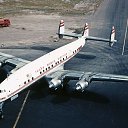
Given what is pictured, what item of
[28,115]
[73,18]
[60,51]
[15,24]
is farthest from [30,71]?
[73,18]

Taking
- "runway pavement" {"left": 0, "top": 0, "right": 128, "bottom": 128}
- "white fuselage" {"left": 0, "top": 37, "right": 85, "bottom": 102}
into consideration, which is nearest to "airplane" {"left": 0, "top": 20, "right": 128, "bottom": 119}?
"white fuselage" {"left": 0, "top": 37, "right": 85, "bottom": 102}

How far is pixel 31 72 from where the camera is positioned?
171 feet

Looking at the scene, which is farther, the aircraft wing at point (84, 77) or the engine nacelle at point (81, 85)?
the aircraft wing at point (84, 77)

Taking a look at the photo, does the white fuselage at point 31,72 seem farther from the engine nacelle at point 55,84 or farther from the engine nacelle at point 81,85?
the engine nacelle at point 81,85

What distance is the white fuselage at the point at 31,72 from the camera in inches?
1865

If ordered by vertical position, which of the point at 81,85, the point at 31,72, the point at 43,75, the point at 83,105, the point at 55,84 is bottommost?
the point at 83,105

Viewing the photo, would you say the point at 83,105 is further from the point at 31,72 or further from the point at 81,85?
the point at 31,72

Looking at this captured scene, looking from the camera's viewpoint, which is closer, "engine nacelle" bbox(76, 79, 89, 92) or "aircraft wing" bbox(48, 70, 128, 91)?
"engine nacelle" bbox(76, 79, 89, 92)

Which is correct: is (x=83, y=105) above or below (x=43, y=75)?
below

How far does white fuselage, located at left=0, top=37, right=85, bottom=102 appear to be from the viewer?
47.4m

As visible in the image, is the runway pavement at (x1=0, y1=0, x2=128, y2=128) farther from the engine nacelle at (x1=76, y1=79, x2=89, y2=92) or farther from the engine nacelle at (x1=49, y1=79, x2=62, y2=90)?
the engine nacelle at (x1=76, y1=79, x2=89, y2=92)

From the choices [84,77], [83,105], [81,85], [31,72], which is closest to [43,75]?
[31,72]

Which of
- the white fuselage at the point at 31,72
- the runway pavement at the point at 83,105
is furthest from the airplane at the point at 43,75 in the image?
the runway pavement at the point at 83,105

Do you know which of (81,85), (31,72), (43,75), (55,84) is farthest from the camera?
(43,75)
